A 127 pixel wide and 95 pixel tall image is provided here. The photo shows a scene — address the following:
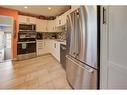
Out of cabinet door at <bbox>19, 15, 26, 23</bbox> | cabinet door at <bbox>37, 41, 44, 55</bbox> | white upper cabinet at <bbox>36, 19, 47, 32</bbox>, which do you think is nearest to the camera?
cabinet door at <bbox>19, 15, 26, 23</bbox>

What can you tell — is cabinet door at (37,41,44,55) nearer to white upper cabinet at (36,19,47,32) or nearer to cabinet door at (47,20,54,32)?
white upper cabinet at (36,19,47,32)

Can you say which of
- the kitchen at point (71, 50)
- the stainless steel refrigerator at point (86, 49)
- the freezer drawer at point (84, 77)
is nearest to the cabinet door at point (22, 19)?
the kitchen at point (71, 50)

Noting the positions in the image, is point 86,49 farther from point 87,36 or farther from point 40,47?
point 40,47

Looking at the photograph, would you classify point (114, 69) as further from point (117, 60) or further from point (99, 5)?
point (99, 5)

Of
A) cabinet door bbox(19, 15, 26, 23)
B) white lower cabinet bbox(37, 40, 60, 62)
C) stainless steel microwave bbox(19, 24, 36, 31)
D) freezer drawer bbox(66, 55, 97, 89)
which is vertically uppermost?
cabinet door bbox(19, 15, 26, 23)

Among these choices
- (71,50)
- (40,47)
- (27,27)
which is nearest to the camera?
(71,50)

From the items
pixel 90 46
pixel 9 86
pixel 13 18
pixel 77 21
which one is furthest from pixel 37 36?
pixel 90 46

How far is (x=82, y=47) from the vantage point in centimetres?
251

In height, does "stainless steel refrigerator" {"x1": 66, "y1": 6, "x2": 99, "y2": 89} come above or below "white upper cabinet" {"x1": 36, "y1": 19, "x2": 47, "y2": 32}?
below

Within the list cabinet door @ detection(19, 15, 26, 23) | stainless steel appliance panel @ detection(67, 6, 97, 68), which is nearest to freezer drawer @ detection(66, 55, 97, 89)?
stainless steel appliance panel @ detection(67, 6, 97, 68)

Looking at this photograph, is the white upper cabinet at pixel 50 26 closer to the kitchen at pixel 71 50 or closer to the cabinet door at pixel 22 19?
the kitchen at pixel 71 50

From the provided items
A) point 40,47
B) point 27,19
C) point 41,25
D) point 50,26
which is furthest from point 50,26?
point 27,19

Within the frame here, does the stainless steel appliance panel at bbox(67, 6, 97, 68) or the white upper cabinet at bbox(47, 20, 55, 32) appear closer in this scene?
the stainless steel appliance panel at bbox(67, 6, 97, 68)
